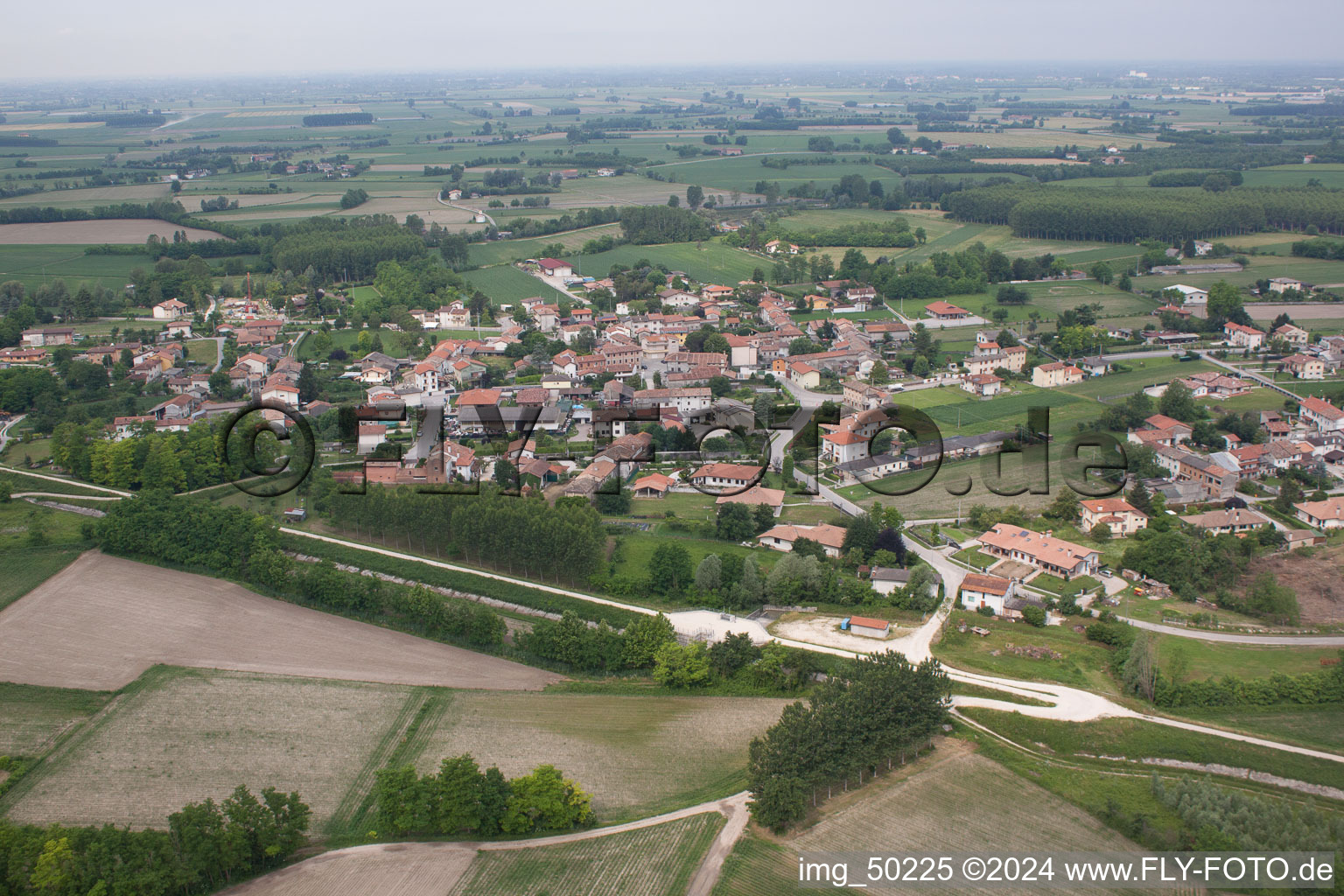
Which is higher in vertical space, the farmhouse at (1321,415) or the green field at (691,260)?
the green field at (691,260)

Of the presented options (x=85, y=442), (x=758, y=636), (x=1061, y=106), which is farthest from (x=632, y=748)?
(x=1061, y=106)

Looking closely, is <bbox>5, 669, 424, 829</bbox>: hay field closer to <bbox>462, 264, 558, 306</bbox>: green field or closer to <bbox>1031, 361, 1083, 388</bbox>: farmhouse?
<bbox>1031, 361, 1083, 388</bbox>: farmhouse

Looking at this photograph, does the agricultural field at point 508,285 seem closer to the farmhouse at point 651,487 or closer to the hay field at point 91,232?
the hay field at point 91,232

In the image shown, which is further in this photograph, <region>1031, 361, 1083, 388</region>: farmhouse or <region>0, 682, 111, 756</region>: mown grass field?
<region>1031, 361, 1083, 388</region>: farmhouse

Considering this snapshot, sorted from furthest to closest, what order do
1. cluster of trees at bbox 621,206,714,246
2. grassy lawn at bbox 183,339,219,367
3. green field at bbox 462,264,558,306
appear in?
1. cluster of trees at bbox 621,206,714,246
2. green field at bbox 462,264,558,306
3. grassy lawn at bbox 183,339,219,367

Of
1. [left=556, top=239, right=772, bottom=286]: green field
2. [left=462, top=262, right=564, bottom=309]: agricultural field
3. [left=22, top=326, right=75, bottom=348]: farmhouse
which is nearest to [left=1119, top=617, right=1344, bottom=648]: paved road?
[left=462, top=262, right=564, bottom=309]: agricultural field

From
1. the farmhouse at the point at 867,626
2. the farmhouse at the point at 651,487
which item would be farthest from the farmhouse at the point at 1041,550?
the farmhouse at the point at 651,487
